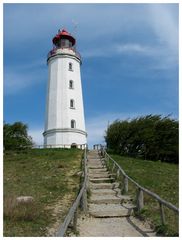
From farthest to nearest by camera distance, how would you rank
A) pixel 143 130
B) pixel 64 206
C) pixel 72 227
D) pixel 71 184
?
pixel 143 130
pixel 71 184
pixel 64 206
pixel 72 227

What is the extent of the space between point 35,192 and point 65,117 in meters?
24.2

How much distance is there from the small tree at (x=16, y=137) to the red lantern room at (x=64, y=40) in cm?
1035

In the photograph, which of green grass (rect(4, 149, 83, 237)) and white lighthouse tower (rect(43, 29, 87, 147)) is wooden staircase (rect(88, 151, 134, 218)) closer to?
green grass (rect(4, 149, 83, 237))

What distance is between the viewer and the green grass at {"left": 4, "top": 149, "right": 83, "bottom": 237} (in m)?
9.76

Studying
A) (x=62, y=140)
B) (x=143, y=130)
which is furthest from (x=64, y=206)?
(x=62, y=140)

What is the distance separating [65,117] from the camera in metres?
38.8

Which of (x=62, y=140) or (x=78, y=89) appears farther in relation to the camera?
(x=78, y=89)

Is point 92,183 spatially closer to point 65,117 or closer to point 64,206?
point 64,206

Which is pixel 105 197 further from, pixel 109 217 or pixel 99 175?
pixel 99 175

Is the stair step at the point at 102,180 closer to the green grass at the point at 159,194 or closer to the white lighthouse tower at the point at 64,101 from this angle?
the green grass at the point at 159,194

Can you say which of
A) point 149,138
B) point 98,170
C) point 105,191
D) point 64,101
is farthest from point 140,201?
point 64,101

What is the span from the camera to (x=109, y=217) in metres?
11.1

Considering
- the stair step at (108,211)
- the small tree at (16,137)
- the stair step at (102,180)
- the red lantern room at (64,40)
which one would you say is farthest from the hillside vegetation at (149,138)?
the stair step at (108,211)

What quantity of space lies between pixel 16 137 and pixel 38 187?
24.9 meters
